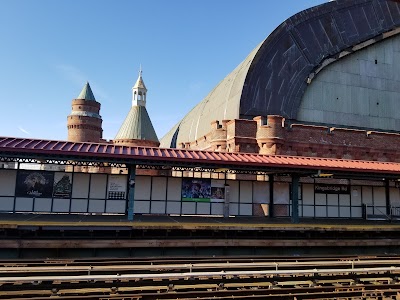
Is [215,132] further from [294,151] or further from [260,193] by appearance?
[260,193]

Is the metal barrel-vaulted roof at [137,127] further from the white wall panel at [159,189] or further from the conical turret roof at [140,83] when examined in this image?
the white wall panel at [159,189]

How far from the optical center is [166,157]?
18.7m

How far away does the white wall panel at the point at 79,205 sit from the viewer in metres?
19.7

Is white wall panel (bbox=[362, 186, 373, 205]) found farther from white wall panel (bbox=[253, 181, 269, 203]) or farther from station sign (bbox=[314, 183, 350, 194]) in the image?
white wall panel (bbox=[253, 181, 269, 203])

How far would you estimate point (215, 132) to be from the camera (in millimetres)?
30906

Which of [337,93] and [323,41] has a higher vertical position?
[323,41]

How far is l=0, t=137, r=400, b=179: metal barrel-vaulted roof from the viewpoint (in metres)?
17.5

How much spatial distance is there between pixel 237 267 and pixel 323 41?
100ft

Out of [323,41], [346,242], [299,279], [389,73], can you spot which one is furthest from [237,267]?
[389,73]

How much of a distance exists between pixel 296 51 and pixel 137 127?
1150 inches

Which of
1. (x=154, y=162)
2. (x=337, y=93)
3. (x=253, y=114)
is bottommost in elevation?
(x=154, y=162)

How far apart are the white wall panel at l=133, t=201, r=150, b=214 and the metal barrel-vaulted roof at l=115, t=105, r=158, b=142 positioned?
32473 mm

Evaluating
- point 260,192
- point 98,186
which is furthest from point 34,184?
point 260,192

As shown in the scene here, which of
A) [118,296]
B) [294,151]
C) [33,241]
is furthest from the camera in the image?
→ [294,151]
